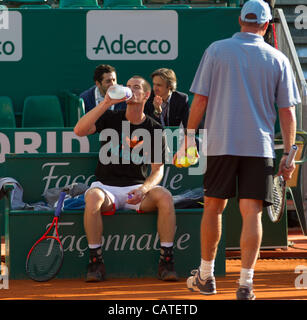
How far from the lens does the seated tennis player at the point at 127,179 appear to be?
5.92 m

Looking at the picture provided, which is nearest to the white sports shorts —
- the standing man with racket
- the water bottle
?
the water bottle

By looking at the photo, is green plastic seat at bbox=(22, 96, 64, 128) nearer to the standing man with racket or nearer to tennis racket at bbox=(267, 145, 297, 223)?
tennis racket at bbox=(267, 145, 297, 223)

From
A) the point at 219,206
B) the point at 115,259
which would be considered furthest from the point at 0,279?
the point at 219,206

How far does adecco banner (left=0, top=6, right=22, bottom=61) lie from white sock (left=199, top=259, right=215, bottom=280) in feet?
17.9

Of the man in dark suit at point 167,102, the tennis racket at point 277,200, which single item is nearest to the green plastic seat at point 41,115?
the man in dark suit at point 167,102

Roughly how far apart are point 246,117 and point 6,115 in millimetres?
4819

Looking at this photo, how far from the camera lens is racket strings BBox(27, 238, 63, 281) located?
584 cm

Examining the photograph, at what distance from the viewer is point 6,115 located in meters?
9.20

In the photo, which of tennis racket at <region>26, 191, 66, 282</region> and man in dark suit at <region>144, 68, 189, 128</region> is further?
man in dark suit at <region>144, 68, 189, 128</region>

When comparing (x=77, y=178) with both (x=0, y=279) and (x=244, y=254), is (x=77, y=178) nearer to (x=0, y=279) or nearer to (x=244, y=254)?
(x=0, y=279)

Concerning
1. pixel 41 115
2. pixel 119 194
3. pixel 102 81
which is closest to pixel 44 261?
pixel 119 194

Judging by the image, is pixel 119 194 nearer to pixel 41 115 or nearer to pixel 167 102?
pixel 167 102

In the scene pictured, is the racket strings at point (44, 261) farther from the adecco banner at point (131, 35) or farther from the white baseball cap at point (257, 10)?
the adecco banner at point (131, 35)

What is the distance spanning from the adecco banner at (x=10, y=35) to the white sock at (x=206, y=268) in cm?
545
